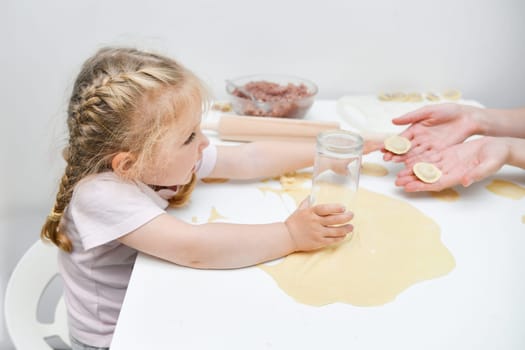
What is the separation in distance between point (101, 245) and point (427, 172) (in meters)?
0.51

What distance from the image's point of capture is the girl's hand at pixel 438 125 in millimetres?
934

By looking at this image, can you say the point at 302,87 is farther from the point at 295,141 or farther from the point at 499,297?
the point at 499,297

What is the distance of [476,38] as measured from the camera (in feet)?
4.01

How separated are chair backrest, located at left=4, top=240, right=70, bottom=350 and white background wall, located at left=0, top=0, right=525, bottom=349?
312mm

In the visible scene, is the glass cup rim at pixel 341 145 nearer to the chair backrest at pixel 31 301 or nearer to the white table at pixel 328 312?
the white table at pixel 328 312

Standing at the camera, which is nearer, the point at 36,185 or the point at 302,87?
the point at 302,87

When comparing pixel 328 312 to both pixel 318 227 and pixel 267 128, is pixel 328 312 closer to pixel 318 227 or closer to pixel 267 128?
pixel 318 227

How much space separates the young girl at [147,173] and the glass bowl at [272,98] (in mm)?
305

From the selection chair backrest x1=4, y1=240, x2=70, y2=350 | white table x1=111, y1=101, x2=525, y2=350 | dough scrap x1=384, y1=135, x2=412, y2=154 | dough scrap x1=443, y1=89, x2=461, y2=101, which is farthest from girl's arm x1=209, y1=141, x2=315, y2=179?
dough scrap x1=443, y1=89, x2=461, y2=101

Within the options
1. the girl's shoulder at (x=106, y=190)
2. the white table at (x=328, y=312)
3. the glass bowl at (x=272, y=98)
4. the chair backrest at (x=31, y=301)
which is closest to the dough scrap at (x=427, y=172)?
the white table at (x=328, y=312)

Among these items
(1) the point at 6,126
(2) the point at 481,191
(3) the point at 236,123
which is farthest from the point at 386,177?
(1) the point at 6,126

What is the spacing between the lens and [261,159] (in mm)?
896

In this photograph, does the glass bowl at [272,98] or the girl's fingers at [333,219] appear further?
the glass bowl at [272,98]

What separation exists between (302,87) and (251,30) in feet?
0.60
